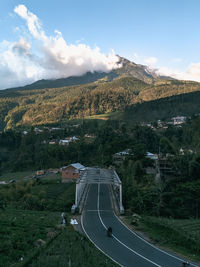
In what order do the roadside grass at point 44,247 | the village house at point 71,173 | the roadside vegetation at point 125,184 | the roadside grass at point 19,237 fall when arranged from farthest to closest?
the village house at point 71,173 < the roadside vegetation at point 125,184 < the roadside grass at point 19,237 < the roadside grass at point 44,247

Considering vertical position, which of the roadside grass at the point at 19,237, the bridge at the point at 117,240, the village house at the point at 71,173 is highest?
the roadside grass at the point at 19,237

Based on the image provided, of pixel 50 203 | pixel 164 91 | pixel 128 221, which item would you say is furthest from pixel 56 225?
pixel 164 91

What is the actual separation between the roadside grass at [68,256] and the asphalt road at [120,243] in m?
1.82

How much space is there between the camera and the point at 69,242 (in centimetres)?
1295

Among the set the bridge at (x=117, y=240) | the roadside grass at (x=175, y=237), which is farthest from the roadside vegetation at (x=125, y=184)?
the bridge at (x=117, y=240)

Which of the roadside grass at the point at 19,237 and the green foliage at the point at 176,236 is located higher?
the roadside grass at the point at 19,237

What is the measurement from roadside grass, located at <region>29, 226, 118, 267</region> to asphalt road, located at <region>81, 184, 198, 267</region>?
1.82m

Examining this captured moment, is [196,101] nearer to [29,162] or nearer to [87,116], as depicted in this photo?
[87,116]

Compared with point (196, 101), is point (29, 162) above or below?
below

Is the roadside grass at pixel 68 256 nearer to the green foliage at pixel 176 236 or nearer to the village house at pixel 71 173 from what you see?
the green foliage at pixel 176 236

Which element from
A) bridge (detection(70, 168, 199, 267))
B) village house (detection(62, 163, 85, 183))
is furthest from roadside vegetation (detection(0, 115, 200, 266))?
village house (detection(62, 163, 85, 183))

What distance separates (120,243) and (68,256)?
18.7 feet

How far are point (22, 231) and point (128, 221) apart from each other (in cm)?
945

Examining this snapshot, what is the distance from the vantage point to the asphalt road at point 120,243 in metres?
12.6
